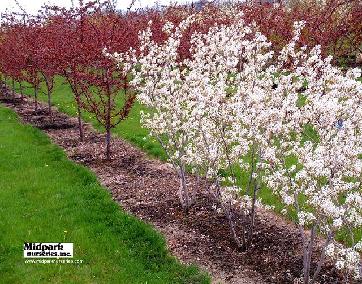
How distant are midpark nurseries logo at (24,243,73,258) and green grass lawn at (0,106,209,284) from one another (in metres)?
0.11

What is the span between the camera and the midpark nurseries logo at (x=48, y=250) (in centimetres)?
772

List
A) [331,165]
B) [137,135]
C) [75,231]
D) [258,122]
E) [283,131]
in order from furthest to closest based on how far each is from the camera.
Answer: [137,135] → [75,231] → [258,122] → [283,131] → [331,165]

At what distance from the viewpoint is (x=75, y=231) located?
27.6ft

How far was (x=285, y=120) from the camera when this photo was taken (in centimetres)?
643

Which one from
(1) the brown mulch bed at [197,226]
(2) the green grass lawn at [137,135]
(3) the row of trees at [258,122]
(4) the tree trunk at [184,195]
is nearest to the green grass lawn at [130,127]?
(2) the green grass lawn at [137,135]

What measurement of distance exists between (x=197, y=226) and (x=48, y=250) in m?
2.81

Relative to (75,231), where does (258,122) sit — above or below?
above

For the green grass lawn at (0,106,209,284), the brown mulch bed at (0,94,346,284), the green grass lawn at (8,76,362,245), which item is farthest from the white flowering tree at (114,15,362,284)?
the green grass lawn at (0,106,209,284)

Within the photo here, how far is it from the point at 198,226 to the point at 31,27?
14.8 m

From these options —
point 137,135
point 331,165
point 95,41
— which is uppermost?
Answer: point 95,41

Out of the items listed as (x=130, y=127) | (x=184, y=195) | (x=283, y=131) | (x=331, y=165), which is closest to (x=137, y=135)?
(x=130, y=127)

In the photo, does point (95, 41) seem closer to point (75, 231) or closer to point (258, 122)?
point (75, 231)

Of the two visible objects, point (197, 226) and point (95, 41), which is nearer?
point (197, 226)

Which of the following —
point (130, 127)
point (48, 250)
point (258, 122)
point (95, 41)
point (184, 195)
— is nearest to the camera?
point (258, 122)
